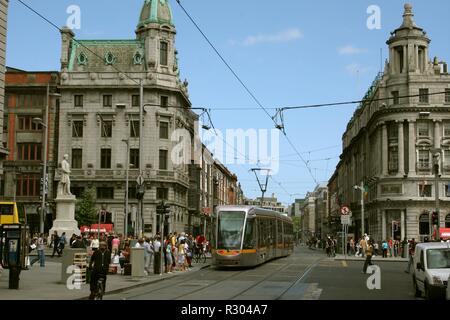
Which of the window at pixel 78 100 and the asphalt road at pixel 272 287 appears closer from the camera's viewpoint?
the asphalt road at pixel 272 287

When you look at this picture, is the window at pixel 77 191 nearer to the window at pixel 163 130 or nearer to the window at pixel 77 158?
the window at pixel 77 158

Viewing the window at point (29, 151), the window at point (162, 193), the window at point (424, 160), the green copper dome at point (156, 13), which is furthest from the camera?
the green copper dome at point (156, 13)

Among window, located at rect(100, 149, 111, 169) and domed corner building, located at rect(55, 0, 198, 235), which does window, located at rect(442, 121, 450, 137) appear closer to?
domed corner building, located at rect(55, 0, 198, 235)

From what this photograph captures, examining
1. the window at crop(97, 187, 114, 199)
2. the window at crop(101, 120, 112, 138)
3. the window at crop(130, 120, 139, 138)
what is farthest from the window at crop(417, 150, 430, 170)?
the window at crop(101, 120, 112, 138)

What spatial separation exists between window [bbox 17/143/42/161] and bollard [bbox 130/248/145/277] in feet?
162

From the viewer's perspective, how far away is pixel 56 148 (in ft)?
254

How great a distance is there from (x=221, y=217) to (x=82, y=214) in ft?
124

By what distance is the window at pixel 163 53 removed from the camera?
251 feet

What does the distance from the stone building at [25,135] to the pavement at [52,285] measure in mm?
44053

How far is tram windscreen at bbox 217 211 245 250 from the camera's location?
114 ft

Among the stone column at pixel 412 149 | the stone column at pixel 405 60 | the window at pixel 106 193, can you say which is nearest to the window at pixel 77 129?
the window at pixel 106 193

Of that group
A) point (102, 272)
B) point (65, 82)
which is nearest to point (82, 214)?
point (65, 82)

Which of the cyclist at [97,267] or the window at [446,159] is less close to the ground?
the window at [446,159]
